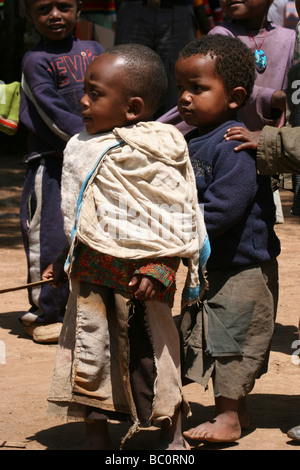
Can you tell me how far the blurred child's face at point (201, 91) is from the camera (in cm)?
367

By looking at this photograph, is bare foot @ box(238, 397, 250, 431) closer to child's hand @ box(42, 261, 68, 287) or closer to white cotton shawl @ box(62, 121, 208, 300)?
white cotton shawl @ box(62, 121, 208, 300)

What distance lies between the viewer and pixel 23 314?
5.84 m

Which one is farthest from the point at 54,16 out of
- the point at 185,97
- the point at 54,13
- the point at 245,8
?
the point at 185,97

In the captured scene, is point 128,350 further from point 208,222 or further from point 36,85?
point 36,85

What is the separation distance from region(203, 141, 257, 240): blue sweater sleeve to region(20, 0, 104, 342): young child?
5.14ft

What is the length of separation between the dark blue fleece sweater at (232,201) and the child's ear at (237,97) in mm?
76

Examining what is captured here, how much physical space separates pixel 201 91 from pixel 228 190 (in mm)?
451

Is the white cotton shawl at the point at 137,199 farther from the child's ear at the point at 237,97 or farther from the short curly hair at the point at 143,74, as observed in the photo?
the child's ear at the point at 237,97

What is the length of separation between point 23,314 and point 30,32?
653 centimetres

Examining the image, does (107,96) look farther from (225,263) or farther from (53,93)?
(53,93)

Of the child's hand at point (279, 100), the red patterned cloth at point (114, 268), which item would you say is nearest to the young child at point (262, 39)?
the child's hand at point (279, 100)

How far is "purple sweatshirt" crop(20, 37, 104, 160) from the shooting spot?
5.02m

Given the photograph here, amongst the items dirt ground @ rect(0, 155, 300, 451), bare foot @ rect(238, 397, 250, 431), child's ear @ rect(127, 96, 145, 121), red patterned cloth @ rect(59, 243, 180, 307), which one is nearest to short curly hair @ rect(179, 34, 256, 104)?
child's ear @ rect(127, 96, 145, 121)

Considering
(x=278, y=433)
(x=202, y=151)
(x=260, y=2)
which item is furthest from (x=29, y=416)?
(x=260, y=2)
